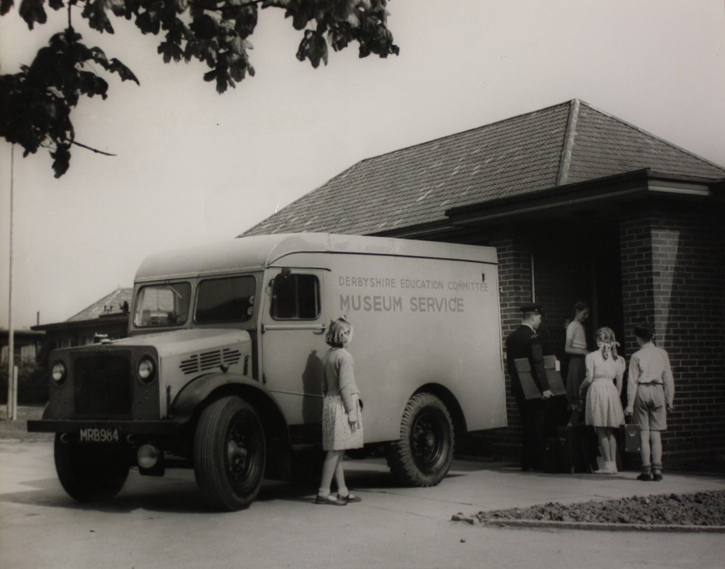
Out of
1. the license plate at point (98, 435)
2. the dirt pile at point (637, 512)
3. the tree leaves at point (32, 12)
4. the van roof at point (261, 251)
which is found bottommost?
the dirt pile at point (637, 512)

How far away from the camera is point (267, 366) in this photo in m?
9.08

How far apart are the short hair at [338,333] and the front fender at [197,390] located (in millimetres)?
838

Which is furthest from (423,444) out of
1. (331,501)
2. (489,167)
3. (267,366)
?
(489,167)

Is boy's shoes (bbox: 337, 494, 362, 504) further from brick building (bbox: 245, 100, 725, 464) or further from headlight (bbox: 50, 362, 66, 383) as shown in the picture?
brick building (bbox: 245, 100, 725, 464)

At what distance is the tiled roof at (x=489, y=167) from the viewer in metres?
13.7

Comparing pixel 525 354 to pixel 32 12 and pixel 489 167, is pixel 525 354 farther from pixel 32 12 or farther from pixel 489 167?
pixel 32 12

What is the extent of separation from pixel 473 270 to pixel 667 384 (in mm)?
2651

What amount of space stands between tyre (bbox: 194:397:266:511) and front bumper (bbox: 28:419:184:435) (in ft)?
0.84

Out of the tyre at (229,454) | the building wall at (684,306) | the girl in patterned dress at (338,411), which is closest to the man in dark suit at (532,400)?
the building wall at (684,306)

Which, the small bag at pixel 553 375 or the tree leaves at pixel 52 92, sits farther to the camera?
the small bag at pixel 553 375

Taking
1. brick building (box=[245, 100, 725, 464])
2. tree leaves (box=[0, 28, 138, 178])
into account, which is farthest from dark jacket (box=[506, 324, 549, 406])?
tree leaves (box=[0, 28, 138, 178])

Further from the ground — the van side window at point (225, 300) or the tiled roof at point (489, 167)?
the tiled roof at point (489, 167)

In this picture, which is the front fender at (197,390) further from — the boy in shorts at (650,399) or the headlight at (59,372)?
the boy in shorts at (650,399)

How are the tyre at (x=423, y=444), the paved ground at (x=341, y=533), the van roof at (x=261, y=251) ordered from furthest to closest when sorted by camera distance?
1. the tyre at (x=423, y=444)
2. the van roof at (x=261, y=251)
3. the paved ground at (x=341, y=533)
